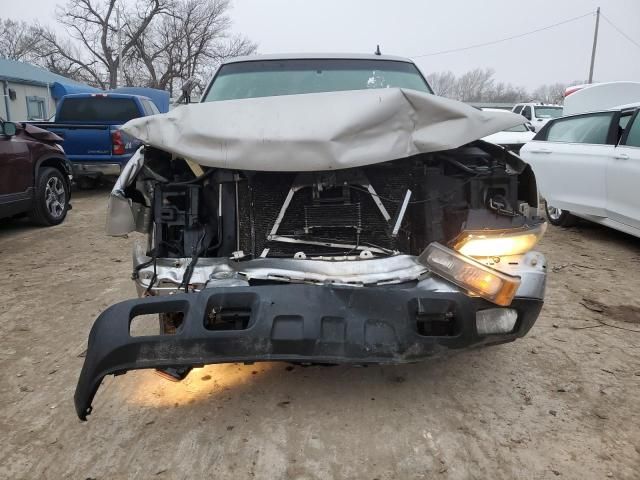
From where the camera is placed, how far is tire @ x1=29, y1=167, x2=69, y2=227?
22.3ft

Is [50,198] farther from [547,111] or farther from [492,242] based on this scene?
[547,111]

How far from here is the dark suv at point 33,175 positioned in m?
6.03

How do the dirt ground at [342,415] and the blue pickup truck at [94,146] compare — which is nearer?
the dirt ground at [342,415]

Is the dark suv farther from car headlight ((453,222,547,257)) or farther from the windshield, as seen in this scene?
car headlight ((453,222,547,257))

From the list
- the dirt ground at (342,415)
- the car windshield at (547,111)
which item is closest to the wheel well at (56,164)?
the dirt ground at (342,415)

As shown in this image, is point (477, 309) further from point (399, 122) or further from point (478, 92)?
point (478, 92)

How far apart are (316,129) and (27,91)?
86.3ft

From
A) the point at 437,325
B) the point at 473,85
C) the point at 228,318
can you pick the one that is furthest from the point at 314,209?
the point at 473,85

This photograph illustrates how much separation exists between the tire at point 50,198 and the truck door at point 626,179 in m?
6.95

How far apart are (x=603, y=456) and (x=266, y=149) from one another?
2.06m

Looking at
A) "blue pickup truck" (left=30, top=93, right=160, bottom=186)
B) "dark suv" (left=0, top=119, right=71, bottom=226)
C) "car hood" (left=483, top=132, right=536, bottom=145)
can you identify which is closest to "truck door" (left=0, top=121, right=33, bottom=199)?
"dark suv" (left=0, top=119, right=71, bottom=226)

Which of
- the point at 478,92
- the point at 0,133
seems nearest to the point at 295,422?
the point at 0,133

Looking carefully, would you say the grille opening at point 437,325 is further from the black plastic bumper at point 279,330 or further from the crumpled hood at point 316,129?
the crumpled hood at point 316,129

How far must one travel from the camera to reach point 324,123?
2.50m
